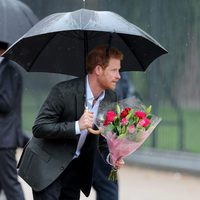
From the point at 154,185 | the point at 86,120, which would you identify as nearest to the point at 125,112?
the point at 86,120

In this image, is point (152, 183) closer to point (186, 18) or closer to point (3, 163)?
point (186, 18)

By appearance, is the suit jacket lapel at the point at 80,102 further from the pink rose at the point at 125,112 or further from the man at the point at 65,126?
the pink rose at the point at 125,112

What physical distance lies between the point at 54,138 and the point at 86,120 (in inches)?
→ 9.9

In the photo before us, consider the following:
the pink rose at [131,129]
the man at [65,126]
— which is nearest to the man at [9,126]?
the man at [65,126]

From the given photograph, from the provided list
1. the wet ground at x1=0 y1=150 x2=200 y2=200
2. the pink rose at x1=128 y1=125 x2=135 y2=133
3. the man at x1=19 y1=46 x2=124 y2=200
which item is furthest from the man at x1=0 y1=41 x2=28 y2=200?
the pink rose at x1=128 y1=125 x2=135 y2=133

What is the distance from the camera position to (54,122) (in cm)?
498

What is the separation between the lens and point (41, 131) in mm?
4957

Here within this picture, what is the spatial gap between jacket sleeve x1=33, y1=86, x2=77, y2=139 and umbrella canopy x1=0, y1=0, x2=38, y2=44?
4.86ft

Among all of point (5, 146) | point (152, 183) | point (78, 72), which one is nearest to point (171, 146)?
point (152, 183)

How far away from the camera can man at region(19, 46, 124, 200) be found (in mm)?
4969

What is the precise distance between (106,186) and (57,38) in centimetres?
130

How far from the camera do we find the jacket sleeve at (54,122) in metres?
4.92

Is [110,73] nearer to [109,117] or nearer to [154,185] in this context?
[109,117]

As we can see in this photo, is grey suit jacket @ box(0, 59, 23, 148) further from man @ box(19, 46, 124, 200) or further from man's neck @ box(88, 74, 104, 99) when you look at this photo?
man's neck @ box(88, 74, 104, 99)
